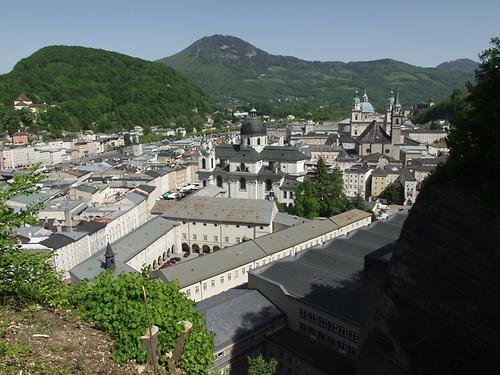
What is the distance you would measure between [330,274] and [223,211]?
19.0 meters

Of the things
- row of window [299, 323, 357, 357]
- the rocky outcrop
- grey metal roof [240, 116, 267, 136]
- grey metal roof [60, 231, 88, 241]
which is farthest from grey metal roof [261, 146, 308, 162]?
the rocky outcrop

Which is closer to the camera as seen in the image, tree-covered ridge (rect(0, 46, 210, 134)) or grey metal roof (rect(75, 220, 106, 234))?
grey metal roof (rect(75, 220, 106, 234))

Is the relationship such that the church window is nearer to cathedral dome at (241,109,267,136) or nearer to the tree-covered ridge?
cathedral dome at (241,109,267,136)

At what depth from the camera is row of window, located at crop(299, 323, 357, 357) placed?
21.6 meters

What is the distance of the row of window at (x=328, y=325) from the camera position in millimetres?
21391

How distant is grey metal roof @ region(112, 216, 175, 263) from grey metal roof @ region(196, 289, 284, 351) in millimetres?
11485

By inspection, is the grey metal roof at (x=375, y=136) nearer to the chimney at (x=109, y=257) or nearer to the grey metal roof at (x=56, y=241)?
the grey metal roof at (x=56, y=241)

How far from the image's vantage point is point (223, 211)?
1720 inches

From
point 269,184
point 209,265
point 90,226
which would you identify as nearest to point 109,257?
point 209,265

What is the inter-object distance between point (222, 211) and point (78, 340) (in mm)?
35151

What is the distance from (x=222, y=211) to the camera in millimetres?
43688

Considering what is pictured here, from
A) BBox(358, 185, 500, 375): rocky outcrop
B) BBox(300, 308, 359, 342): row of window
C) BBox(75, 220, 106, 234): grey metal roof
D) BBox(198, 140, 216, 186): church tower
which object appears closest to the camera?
BBox(358, 185, 500, 375): rocky outcrop

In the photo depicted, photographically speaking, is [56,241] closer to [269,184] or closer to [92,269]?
[92,269]

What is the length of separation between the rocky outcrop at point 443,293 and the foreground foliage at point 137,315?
16.5 feet
